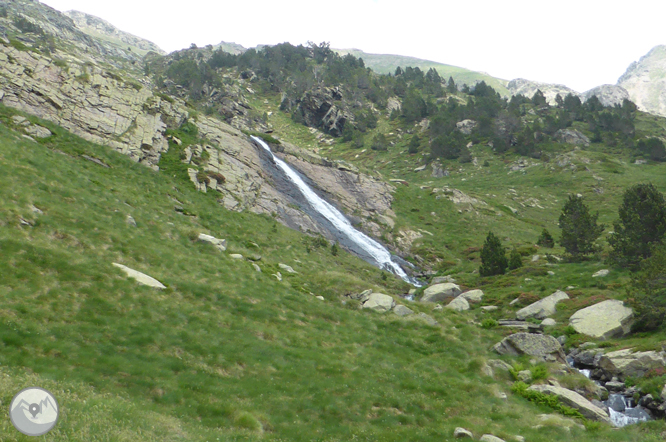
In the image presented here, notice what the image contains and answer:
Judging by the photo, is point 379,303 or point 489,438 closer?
point 489,438

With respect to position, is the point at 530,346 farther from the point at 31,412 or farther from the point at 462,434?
the point at 31,412

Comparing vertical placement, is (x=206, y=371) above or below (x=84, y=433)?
below

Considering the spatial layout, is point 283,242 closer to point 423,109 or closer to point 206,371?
point 206,371

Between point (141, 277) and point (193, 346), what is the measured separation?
614 cm

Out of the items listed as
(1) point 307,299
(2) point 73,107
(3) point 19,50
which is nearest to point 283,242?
(1) point 307,299

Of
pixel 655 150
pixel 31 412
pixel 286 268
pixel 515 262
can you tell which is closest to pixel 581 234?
pixel 515 262

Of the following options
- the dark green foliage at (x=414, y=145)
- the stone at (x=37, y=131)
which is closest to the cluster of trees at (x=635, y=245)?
the stone at (x=37, y=131)

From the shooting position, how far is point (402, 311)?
29.4 meters

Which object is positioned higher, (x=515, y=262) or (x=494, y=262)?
(x=515, y=262)

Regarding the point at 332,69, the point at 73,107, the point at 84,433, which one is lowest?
the point at 84,433

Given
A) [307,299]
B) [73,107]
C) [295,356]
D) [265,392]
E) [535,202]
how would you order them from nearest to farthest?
[265,392] < [295,356] < [307,299] < [73,107] < [535,202]

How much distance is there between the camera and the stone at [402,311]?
2918 centimetres

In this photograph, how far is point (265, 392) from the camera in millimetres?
15367

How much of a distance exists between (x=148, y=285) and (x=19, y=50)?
46.0 metres
